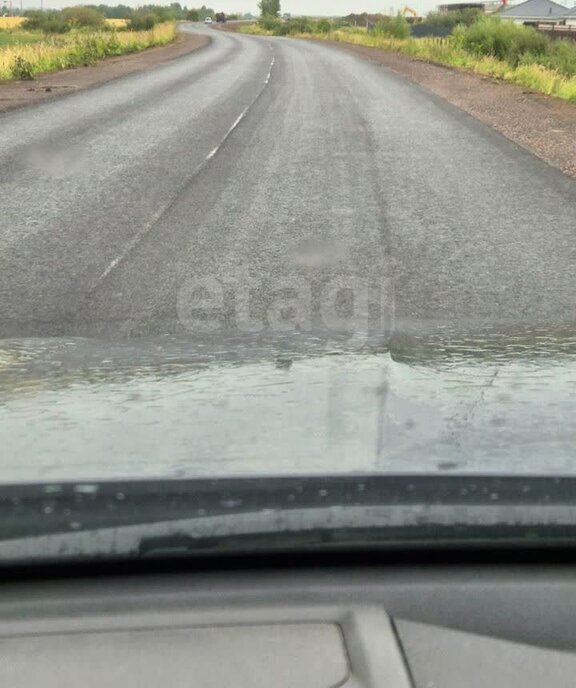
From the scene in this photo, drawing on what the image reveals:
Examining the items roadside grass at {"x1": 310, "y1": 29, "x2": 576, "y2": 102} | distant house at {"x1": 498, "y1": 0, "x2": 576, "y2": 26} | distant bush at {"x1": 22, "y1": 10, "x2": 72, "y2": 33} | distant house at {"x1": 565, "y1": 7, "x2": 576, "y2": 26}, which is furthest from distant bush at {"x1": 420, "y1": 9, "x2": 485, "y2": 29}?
distant bush at {"x1": 22, "y1": 10, "x2": 72, "y2": 33}

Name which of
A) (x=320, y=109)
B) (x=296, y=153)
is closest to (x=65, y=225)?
(x=296, y=153)

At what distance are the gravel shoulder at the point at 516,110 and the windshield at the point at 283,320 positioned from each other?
148mm

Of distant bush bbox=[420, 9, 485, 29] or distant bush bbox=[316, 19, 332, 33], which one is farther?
distant bush bbox=[316, 19, 332, 33]

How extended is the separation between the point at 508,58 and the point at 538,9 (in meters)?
73.4

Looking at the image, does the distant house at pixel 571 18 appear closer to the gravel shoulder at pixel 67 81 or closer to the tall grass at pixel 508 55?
the tall grass at pixel 508 55

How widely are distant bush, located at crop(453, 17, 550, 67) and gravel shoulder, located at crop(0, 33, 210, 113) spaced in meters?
11.3

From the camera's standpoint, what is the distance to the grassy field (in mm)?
25500

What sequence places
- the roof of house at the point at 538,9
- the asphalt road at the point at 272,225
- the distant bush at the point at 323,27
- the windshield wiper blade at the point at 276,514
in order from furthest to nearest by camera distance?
the roof of house at the point at 538,9 → the distant bush at the point at 323,27 → the asphalt road at the point at 272,225 → the windshield wiper blade at the point at 276,514

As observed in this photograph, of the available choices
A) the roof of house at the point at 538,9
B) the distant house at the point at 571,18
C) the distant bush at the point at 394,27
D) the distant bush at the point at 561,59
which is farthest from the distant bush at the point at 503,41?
the roof of house at the point at 538,9

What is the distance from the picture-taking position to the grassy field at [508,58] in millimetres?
25500

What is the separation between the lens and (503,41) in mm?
38062

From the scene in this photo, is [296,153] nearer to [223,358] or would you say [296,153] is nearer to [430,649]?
[223,358]

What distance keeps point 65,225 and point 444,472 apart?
295 inches

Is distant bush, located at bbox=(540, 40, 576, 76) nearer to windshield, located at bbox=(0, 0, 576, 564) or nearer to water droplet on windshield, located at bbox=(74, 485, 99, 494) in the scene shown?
windshield, located at bbox=(0, 0, 576, 564)
